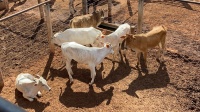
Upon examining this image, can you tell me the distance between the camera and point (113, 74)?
20.0 ft

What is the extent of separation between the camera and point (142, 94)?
17.8 ft

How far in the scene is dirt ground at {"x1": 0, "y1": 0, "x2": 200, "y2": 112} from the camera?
204 inches

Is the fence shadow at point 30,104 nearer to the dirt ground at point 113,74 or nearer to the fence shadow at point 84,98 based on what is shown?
the dirt ground at point 113,74

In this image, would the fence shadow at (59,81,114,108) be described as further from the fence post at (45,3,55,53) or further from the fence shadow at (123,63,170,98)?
the fence post at (45,3,55,53)

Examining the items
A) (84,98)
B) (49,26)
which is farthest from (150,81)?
(49,26)

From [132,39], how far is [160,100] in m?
1.60

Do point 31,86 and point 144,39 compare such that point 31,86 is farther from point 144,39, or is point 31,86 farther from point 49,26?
point 144,39

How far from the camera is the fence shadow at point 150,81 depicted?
559 centimetres

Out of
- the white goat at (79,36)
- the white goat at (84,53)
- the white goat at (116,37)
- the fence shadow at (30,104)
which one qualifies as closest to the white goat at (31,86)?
the fence shadow at (30,104)

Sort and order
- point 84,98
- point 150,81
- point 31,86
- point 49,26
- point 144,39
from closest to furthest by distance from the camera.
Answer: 1. point 31,86
2. point 84,98
3. point 150,81
4. point 144,39
5. point 49,26

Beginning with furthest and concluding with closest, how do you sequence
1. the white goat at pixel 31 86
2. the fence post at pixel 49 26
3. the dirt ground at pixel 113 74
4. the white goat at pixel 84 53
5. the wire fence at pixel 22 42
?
1. the wire fence at pixel 22 42
2. the fence post at pixel 49 26
3. the white goat at pixel 84 53
4. the dirt ground at pixel 113 74
5. the white goat at pixel 31 86

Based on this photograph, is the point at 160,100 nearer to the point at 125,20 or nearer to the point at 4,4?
the point at 125,20

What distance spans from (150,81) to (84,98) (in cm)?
159

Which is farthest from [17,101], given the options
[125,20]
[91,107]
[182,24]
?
[182,24]
